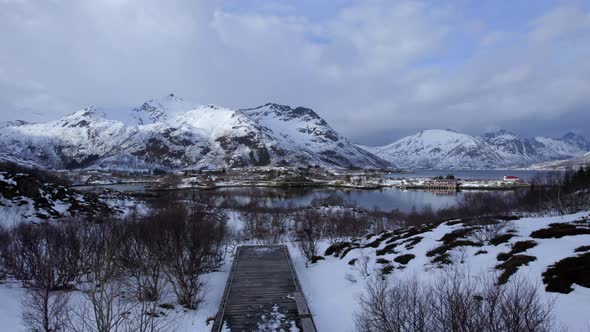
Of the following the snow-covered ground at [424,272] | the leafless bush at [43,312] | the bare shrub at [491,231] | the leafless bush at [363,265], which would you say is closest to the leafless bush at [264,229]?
the snow-covered ground at [424,272]

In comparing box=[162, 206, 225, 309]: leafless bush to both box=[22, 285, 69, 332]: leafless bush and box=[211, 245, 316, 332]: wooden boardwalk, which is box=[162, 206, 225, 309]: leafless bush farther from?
box=[22, 285, 69, 332]: leafless bush

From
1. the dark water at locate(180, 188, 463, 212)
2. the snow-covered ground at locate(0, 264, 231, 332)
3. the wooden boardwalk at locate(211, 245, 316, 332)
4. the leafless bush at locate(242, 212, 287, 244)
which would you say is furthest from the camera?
the dark water at locate(180, 188, 463, 212)

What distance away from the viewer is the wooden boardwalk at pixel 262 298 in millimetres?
21109

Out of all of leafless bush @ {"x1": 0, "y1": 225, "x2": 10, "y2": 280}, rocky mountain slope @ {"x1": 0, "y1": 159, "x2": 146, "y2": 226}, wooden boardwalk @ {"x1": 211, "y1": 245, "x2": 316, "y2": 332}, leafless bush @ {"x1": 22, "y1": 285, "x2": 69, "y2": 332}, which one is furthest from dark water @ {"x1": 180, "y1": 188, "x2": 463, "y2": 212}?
leafless bush @ {"x1": 22, "y1": 285, "x2": 69, "y2": 332}

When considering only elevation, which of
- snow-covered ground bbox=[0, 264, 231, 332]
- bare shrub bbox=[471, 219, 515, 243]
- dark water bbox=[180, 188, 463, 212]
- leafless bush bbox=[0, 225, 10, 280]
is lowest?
dark water bbox=[180, 188, 463, 212]

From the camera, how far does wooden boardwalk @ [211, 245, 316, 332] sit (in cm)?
2111

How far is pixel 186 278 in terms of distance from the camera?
28.2 meters

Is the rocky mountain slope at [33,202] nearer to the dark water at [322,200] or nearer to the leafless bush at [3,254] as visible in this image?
the leafless bush at [3,254]

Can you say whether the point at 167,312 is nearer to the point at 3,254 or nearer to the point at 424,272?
the point at 3,254

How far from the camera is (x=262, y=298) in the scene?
82.6 ft

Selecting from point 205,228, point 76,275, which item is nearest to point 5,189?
point 76,275

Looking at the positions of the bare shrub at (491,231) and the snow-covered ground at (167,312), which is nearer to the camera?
the snow-covered ground at (167,312)

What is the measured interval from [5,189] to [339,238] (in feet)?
145

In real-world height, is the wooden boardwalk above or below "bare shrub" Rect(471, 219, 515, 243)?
below
